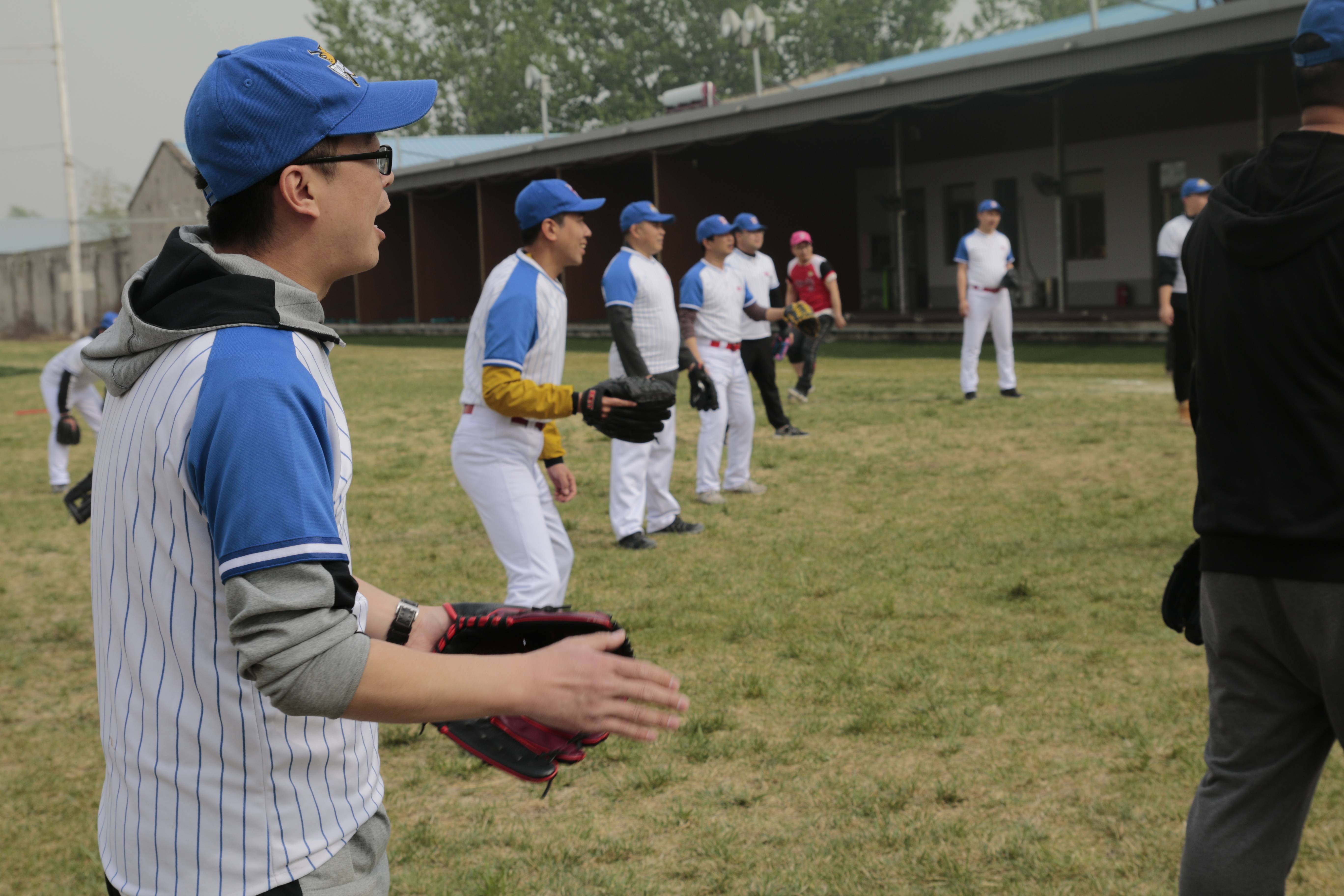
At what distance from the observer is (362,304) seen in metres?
37.8

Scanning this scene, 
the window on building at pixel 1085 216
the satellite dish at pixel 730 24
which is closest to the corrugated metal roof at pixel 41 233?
the satellite dish at pixel 730 24

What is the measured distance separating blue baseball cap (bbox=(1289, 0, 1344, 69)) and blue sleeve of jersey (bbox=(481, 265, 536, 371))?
3333 mm

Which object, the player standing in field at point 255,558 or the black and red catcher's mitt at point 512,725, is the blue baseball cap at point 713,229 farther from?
the player standing in field at point 255,558

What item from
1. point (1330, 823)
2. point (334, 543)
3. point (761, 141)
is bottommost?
point (1330, 823)

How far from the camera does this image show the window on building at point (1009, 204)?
2800 cm

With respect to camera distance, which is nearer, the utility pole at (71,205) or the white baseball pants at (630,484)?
the white baseball pants at (630,484)

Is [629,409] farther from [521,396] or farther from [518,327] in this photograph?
[518,327]

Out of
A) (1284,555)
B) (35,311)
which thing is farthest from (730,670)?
(35,311)

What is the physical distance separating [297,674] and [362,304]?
37753mm

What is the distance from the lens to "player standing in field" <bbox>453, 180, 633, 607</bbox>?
510 centimetres

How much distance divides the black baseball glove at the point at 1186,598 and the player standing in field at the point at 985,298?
38.5 ft

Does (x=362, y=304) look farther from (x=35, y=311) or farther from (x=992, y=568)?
(x=992, y=568)

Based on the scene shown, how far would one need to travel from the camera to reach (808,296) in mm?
15156

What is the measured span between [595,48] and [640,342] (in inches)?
2661
